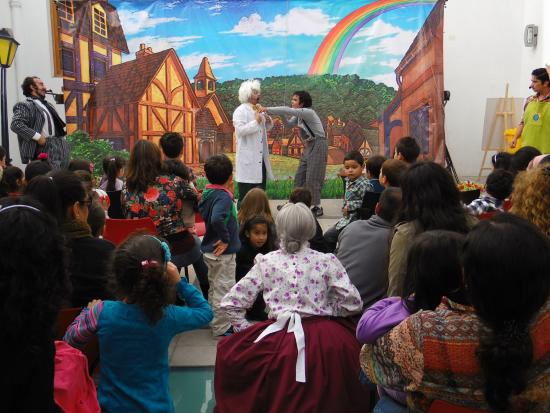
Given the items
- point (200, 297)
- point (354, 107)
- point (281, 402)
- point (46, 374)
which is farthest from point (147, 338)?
point (354, 107)

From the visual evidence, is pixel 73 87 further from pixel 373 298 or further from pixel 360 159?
pixel 373 298

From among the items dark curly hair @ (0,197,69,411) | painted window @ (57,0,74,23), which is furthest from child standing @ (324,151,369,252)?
painted window @ (57,0,74,23)

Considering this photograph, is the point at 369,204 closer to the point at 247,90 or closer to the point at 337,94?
the point at 247,90

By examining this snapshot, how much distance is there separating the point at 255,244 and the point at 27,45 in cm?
775

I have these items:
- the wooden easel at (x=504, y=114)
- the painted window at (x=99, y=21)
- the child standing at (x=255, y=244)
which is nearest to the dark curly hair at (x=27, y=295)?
the child standing at (x=255, y=244)

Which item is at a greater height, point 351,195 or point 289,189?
point 351,195

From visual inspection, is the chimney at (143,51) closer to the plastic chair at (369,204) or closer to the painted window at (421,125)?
the painted window at (421,125)

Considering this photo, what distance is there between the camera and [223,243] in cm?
365

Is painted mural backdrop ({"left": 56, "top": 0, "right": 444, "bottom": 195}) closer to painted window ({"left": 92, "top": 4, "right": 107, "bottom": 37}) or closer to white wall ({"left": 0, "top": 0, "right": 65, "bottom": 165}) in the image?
painted window ({"left": 92, "top": 4, "right": 107, "bottom": 37})

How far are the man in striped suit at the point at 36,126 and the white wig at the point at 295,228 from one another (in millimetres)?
4463

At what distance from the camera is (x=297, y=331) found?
2246 millimetres

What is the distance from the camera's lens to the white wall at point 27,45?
955 cm

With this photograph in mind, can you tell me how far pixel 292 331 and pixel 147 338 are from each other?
59cm

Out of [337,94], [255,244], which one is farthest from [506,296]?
[337,94]
